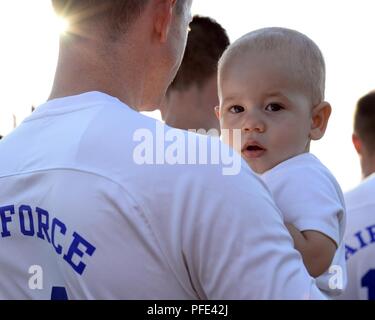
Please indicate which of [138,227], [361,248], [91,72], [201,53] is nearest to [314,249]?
[138,227]

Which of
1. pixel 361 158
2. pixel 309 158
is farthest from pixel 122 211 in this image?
pixel 361 158

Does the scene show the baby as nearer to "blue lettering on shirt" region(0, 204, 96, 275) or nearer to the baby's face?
the baby's face

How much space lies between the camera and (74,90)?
7.31 ft

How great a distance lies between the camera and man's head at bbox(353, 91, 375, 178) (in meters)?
6.36

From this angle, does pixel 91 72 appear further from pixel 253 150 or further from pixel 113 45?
pixel 253 150

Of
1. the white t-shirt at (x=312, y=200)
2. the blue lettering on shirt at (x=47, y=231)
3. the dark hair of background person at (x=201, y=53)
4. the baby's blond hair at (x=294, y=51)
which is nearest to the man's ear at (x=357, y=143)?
the dark hair of background person at (x=201, y=53)

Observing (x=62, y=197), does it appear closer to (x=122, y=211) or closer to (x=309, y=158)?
(x=122, y=211)

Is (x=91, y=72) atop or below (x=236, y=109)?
below

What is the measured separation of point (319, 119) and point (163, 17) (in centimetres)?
99

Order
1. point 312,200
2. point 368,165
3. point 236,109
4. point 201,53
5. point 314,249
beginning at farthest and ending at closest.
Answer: point 368,165
point 201,53
point 236,109
point 312,200
point 314,249

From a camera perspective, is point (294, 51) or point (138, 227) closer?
point (138, 227)

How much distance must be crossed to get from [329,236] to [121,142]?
39.0 inches

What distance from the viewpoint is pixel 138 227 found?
1895 mm

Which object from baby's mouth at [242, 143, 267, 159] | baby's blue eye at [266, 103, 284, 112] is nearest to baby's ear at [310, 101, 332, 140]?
baby's blue eye at [266, 103, 284, 112]
